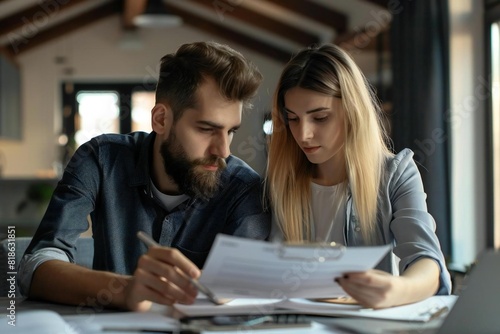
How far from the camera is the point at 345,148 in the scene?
1.85m

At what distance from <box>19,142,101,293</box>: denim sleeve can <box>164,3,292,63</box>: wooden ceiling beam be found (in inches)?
349

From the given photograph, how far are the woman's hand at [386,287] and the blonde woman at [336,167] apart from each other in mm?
185

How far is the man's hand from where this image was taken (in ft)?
4.33

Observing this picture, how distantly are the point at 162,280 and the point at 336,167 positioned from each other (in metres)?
0.72

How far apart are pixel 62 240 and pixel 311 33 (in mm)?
8045

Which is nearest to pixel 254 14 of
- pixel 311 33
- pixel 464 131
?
pixel 311 33

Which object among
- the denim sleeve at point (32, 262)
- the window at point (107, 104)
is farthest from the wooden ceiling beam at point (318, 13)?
the denim sleeve at point (32, 262)

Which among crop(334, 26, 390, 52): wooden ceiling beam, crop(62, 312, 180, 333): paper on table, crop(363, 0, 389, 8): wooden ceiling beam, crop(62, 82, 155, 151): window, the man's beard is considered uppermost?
crop(363, 0, 389, 8): wooden ceiling beam

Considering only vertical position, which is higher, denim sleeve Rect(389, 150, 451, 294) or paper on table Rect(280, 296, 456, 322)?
denim sleeve Rect(389, 150, 451, 294)

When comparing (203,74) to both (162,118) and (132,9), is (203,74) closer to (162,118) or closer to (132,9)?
(162,118)

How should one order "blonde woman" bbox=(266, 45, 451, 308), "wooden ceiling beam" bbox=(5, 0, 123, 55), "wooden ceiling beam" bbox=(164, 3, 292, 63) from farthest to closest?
1. "wooden ceiling beam" bbox=(164, 3, 292, 63)
2. "wooden ceiling beam" bbox=(5, 0, 123, 55)
3. "blonde woman" bbox=(266, 45, 451, 308)

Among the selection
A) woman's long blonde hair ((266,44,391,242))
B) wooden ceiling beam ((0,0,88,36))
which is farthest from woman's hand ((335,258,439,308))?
wooden ceiling beam ((0,0,88,36))

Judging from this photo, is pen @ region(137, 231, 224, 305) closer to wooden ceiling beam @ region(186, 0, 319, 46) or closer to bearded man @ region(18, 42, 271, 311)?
bearded man @ region(18, 42, 271, 311)

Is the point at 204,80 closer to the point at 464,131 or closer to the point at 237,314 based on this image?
the point at 237,314
